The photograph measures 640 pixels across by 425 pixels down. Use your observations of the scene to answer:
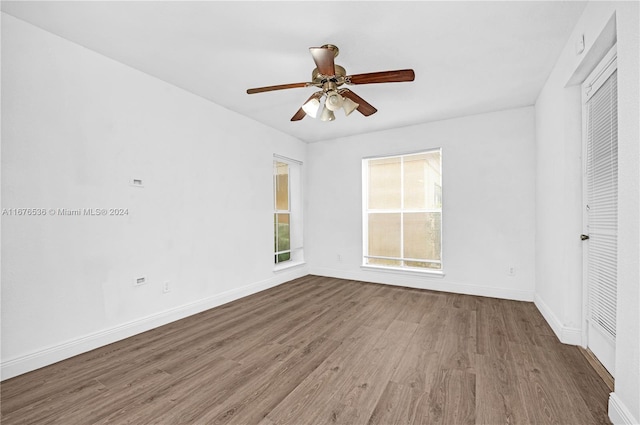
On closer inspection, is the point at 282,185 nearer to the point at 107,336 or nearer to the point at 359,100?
the point at 359,100

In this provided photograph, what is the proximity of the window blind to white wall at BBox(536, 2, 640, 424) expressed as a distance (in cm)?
15

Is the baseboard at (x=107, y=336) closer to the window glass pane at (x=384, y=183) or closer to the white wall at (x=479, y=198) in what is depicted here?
the white wall at (x=479, y=198)

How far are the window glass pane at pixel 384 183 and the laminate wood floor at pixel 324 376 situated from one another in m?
2.20

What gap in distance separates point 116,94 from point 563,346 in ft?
15.4

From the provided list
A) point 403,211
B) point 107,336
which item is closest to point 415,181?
point 403,211

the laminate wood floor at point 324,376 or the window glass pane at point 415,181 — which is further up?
the window glass pane at point 415,181

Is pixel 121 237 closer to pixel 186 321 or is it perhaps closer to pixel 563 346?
pixel 186 321

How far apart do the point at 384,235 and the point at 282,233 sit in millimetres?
1837

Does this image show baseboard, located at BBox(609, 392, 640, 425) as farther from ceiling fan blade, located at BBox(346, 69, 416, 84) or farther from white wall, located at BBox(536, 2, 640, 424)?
ceiling fan blade, located at BBox(346, 69, 416, 84)

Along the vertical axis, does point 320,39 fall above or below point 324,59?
above

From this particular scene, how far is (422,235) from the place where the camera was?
460 centimetres

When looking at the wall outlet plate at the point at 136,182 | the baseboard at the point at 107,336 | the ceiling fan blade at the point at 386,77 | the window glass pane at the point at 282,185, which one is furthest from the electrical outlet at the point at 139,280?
the ceiling fan blade at the point at 386,77

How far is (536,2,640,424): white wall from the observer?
138 centimetres

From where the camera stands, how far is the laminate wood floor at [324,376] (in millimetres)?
1651
